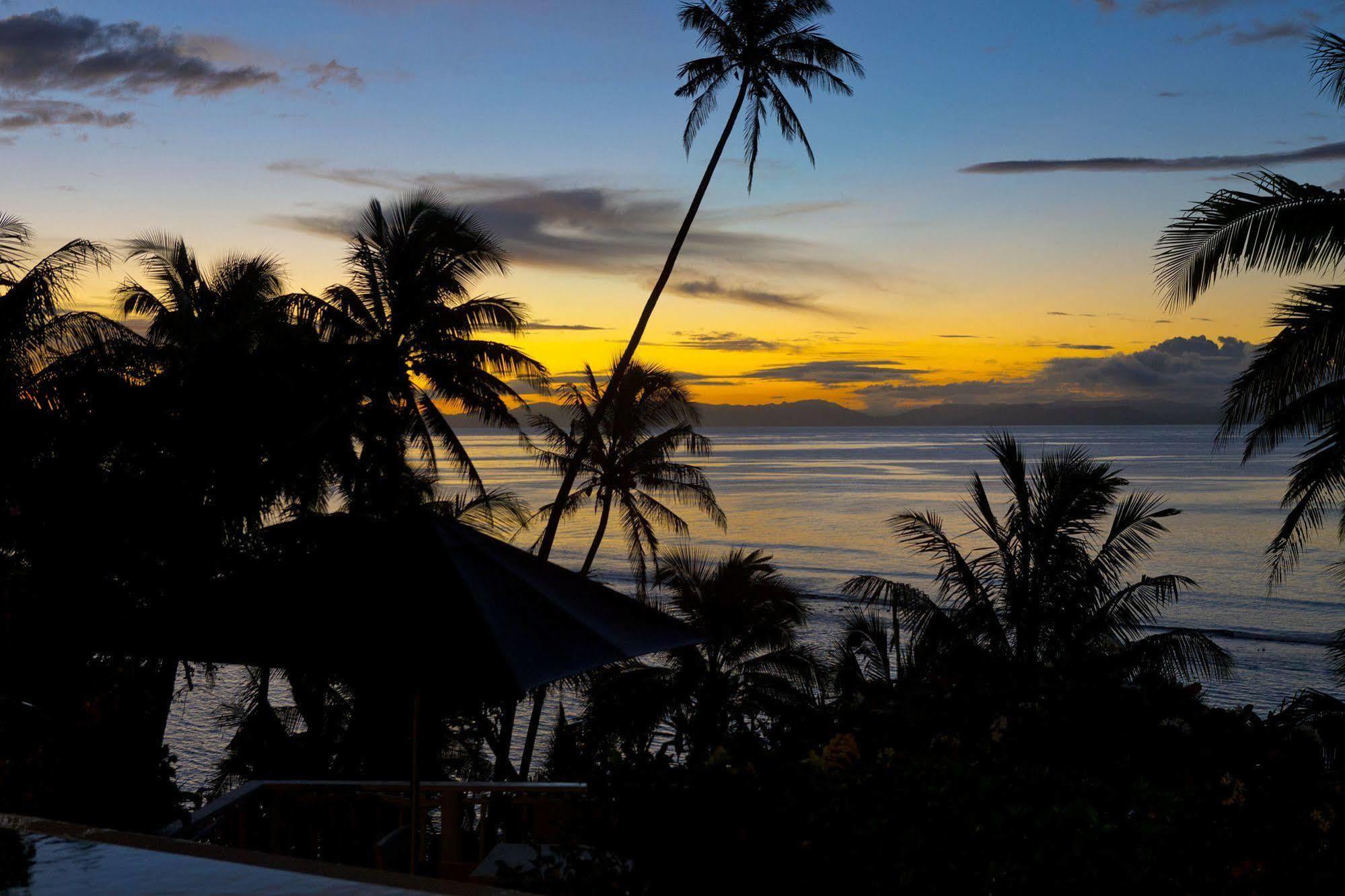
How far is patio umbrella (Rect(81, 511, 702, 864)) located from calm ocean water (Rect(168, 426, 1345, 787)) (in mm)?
20626

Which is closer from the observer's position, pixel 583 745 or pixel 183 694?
pixel 583 745

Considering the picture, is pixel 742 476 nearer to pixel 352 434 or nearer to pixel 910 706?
pixel 352 434

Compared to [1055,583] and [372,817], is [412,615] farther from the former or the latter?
[1055,583]

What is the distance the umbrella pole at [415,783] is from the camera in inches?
189

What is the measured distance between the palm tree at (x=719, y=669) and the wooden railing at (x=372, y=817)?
11587 mm

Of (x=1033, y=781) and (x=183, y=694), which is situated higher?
(x=1033, y=781)

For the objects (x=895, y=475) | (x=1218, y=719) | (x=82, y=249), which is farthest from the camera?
(x=895, y=475)

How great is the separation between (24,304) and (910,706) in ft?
50.8

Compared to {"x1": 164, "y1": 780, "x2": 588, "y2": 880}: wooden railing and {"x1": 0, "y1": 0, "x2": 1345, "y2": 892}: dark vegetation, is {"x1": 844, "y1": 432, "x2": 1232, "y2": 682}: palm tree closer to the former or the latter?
{"x1": 0, "y1": 0, "x2": 1345, "y2": 892}: dark vegetation

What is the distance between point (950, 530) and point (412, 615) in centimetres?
5644

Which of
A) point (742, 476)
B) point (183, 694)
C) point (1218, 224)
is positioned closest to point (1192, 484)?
point (742, 476)

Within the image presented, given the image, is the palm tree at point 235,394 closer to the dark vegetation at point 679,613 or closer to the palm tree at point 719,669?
the dark vegetation at point 679,613

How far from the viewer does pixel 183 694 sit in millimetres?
31609

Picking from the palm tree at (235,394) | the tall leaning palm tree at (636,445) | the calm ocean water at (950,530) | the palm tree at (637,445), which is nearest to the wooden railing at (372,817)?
the palm tree at (235,394)
